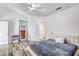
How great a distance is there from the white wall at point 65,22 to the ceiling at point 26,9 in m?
0.06

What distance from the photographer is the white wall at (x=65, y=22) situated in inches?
62.7

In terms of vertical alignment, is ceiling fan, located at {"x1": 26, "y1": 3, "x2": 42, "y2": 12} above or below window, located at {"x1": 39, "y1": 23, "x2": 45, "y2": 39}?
above

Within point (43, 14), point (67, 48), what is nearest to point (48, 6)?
point (43, 14)

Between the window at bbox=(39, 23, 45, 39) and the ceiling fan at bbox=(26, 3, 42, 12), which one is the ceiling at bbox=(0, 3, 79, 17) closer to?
the ceiling fan at bbox=(26, 3, 42, 12)

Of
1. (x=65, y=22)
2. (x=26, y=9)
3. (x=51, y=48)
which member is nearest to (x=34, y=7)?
(x=26, y=9)

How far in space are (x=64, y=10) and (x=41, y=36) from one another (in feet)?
1.52

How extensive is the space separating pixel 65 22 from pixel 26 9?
21.7 inches

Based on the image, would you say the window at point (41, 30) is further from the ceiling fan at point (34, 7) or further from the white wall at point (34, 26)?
the ceiling fan at point (34, 7)

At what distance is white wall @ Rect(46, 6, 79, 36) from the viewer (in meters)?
1.59

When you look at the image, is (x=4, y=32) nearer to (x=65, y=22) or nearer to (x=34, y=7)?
(x=34, y=7)

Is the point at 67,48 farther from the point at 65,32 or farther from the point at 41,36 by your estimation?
the point at 41,36

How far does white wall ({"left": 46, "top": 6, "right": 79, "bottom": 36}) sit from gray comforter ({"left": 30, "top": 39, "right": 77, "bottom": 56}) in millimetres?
151

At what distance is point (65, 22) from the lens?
161cm

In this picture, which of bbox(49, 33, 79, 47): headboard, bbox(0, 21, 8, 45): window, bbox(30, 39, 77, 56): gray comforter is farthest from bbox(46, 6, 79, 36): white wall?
bbox(0, 21, 8, 45): window
